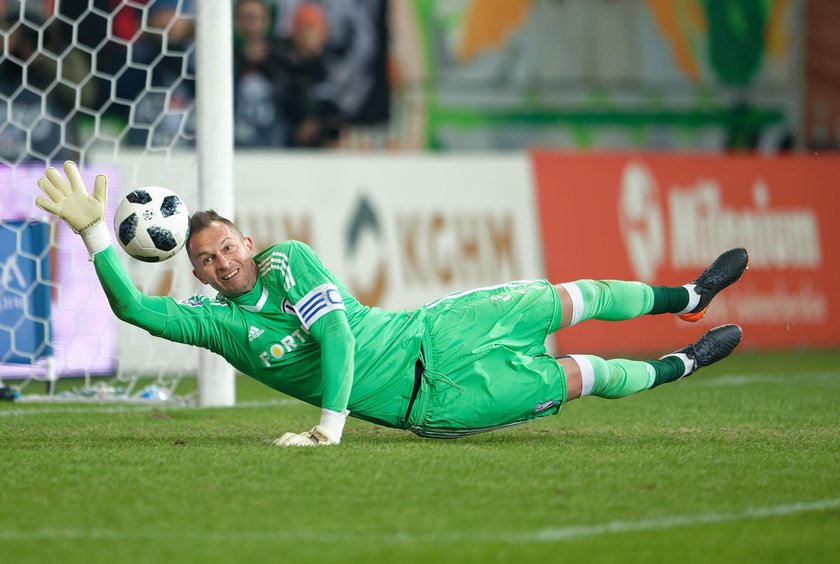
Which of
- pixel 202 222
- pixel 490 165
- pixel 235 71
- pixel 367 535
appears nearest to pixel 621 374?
pixel 202 222

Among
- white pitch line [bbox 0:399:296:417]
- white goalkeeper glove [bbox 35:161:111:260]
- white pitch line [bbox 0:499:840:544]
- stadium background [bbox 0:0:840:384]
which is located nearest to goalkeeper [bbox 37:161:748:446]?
white goalkeeper glove [bbox 35:161:111:260]

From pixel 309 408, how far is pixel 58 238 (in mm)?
2106

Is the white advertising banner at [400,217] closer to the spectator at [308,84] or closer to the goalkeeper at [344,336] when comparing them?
the spectator at [308,84]

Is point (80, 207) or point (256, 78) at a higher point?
point (256, 78)

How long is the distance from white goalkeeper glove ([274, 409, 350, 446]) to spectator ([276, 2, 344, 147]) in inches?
358

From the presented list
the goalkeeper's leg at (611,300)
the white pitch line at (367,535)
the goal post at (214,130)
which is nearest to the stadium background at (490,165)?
the goal post at (214,130)

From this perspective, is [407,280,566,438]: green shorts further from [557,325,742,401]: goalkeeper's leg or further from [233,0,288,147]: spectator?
[233,0,288,147]: spectator

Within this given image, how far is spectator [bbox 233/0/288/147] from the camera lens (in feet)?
44.9

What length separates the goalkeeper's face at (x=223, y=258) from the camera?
206 inches

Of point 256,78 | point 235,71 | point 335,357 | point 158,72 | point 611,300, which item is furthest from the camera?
point 256,78

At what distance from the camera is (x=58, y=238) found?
8.30 meters

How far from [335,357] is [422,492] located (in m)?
0.88

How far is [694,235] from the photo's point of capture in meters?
11.5

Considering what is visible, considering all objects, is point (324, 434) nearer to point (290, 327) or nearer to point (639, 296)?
point (290, 327)
